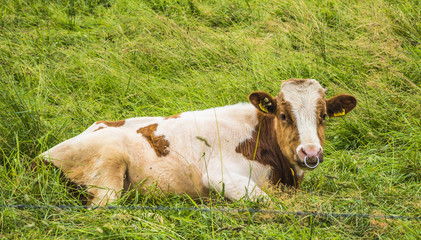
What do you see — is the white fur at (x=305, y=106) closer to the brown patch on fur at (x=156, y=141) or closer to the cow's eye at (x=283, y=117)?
the cow's eye at (x=283, y=117)

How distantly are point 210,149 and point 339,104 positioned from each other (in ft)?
4.13

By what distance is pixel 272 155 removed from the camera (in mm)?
4898

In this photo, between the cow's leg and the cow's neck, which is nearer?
the cow's leg

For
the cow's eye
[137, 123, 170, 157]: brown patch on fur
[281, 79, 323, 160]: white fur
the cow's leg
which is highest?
[281, 79, 323, 160]: white fur

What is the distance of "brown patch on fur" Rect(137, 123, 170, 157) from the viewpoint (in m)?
4.75

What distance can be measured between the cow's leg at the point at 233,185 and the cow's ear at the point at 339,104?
104cm

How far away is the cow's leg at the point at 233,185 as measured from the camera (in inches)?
174

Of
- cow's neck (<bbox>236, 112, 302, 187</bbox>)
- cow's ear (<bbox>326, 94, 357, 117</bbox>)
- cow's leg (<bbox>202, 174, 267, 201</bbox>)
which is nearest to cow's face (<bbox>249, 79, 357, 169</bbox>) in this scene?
cow's ear (<bbox>326, 94, 357, 117</bbox>)

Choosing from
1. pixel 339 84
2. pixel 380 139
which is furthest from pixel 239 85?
pixel 380 139

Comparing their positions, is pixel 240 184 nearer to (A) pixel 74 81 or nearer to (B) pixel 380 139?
(B) pixel 380 139

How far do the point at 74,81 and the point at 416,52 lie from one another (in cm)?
446

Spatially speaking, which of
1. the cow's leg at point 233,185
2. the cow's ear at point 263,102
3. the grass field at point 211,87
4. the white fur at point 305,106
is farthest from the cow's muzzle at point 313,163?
the cow's ear at point 263,102

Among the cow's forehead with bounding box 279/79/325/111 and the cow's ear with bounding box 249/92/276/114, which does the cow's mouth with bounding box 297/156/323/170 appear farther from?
the cow's ear with bounding box 249/92/276/114

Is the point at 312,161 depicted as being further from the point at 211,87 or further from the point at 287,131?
the point at 211,87
